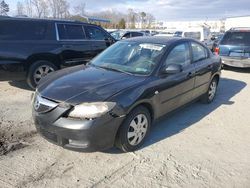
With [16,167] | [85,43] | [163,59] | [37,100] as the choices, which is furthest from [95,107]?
[85,43]

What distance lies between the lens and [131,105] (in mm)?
3883

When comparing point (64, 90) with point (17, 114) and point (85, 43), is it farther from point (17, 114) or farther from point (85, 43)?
point (85, 43)

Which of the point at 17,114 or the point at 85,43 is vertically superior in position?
the point at 85,43

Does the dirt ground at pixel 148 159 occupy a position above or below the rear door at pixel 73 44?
below

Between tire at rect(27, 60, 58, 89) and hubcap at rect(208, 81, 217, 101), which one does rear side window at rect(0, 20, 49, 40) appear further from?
hubcap at rect(208, 81, 217, 101)

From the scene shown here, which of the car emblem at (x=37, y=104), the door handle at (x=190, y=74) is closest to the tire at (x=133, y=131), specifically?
the car emblem at (x=37, y=104)

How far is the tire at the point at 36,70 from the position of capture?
704 cm

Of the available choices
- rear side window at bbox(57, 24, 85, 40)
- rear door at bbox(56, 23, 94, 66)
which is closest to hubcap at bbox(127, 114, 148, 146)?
rear door at bbox(56, 23, 94, 66)

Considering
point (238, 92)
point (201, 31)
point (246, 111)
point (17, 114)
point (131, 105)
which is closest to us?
point (131, 105)

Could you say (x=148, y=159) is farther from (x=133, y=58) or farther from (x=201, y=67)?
(x=201, y=67)

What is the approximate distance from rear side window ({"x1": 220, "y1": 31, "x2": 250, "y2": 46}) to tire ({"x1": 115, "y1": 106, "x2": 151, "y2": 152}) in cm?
780

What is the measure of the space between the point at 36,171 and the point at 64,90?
1.12m

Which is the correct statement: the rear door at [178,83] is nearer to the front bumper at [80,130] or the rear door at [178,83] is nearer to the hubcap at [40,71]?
the front bumper at [80,130]

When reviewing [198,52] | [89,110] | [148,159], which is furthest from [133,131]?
[198,52]
